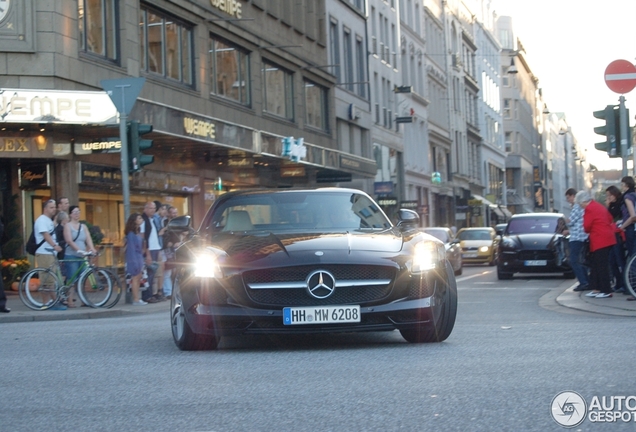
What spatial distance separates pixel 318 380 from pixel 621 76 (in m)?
8.95

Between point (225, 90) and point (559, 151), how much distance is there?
159 m

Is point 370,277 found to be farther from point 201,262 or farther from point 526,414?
point 526,414

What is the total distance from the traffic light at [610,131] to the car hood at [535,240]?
10.5 metres

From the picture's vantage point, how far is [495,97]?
111 metres

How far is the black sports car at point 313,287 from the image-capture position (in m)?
8.77

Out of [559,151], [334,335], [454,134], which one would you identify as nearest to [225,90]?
[334,335]

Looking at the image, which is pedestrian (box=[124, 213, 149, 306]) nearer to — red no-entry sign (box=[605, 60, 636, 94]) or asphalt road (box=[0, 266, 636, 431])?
asphalt road (box=[0, 266, 636, 431])

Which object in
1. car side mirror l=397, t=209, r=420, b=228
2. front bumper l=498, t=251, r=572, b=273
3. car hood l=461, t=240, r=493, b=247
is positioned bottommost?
front bumper l=498, t=251, r=572, b=273

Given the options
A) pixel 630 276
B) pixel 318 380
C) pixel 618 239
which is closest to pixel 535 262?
pixel 618 239

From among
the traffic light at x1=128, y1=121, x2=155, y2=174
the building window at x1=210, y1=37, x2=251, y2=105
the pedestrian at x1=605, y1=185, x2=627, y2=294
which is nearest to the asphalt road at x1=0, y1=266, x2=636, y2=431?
the pedestrian at x1=605, y1=185, x2=627, y2=294

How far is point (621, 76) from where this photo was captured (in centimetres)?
1480

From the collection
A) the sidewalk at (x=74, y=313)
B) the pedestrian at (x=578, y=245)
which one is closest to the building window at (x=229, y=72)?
the sidewalk at (x=74, y=313)

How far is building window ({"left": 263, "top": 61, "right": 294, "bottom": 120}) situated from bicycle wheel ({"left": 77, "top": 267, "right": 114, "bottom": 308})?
65.3 ft

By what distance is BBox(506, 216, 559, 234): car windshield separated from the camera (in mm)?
26875
